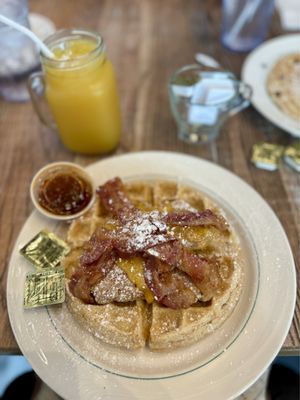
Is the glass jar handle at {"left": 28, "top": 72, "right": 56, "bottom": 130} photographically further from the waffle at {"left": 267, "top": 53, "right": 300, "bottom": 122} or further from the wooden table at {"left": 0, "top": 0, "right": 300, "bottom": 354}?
the waffle at {"left": 267, "top": 53, "right": 300, "bottom": 122}

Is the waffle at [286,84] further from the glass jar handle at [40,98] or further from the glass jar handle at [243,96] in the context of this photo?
the glass jar handle at [40,98]

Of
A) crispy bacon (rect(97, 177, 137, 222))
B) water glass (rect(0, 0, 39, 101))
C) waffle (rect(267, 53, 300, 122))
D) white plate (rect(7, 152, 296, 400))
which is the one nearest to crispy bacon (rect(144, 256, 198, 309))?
white plate (rect(7, 152, 296, 400))

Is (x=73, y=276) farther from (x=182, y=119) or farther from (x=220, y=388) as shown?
(x=182, y=119)

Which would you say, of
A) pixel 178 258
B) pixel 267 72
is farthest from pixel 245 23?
pixel 178 258

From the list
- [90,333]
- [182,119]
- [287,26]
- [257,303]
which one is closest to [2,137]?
[182,119]

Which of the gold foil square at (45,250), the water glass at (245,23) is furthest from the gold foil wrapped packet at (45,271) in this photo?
the water glass at (245,23)

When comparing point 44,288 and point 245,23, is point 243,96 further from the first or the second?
point 44,288

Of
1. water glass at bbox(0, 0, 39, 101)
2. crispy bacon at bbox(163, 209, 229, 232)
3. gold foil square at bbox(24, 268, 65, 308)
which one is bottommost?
gold foil square at bbox(24, 268, 65, 308)
